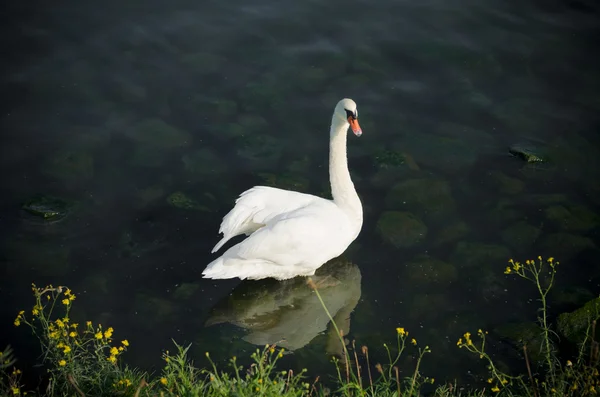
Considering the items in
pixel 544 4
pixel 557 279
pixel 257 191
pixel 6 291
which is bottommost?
pixel 6 291

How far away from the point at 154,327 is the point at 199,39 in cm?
507

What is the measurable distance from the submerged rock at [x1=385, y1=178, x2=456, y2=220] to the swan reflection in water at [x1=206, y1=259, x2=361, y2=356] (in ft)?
3.61

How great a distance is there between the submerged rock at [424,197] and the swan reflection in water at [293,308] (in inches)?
43.3

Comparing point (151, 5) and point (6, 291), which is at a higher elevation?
point (151, 5)

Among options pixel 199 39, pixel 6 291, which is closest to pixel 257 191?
pixel 6 291

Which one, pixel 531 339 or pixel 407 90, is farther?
pixel 407 90

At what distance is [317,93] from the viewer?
32.3ft

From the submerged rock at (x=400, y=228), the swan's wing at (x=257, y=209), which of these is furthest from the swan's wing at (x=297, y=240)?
the submerged rock at (x=400, y=228)

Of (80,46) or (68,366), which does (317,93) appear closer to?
(80,46)

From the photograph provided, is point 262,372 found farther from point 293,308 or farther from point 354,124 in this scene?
point 354,124

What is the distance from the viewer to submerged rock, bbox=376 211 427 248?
797cm

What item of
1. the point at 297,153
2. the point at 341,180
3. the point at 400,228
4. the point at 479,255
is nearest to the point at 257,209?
the point at 341,180

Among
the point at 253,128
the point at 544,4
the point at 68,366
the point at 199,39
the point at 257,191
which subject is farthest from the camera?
the point at 544,4

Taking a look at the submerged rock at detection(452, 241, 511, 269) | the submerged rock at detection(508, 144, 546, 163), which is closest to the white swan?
the submerged rock at detection(452, 241, 511, 269)
